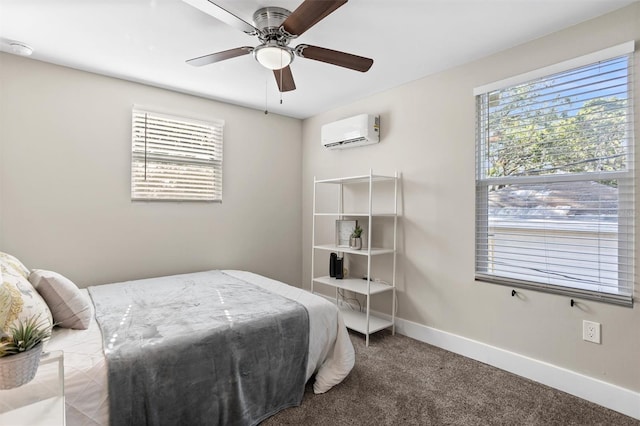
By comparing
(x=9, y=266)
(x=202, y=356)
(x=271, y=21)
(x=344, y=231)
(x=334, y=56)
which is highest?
(x=271, y=21)

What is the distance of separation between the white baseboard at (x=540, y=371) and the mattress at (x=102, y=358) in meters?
1.01

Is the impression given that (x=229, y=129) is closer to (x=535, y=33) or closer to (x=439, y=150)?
(x=439, y=150)

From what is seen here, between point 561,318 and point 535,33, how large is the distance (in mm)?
1930

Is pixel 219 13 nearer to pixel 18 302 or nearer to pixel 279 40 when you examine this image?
pixel 279 40

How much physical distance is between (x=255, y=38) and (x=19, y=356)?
215 centimetres

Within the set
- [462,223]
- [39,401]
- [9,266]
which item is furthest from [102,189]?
[462,223]

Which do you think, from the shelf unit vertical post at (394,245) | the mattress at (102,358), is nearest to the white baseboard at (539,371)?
the shelf unit vertical post at (394,245)

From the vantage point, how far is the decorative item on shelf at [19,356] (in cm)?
95

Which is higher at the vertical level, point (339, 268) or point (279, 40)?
point (279, 40)

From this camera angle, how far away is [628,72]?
1906mm

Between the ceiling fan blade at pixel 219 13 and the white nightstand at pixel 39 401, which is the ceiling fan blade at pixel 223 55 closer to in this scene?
the ceiling fan blade at pixel 219 13

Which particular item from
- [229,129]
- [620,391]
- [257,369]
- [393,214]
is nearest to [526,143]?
[393,214]

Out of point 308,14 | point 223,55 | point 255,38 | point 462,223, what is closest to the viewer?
point 308,14

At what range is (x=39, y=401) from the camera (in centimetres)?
110
